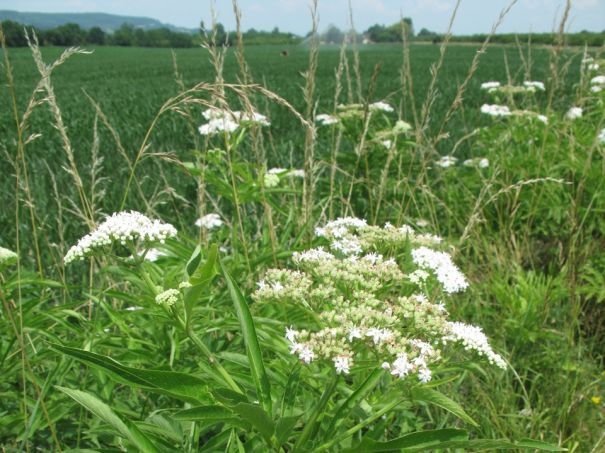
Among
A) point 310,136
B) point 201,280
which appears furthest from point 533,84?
point 201,280

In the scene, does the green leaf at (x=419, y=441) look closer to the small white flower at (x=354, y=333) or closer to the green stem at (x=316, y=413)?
the green stem at (x=316, y=413)

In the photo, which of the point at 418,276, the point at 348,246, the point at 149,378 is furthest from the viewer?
the point at 348,246

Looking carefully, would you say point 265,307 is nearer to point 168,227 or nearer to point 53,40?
point 168,227

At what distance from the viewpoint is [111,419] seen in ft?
4.48

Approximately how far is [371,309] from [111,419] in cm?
65

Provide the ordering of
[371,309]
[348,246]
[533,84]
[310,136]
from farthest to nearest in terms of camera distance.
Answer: [533,84], [310,136], [348,246], [371,309]

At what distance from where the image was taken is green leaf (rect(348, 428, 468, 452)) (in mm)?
1335

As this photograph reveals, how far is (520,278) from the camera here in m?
3.38

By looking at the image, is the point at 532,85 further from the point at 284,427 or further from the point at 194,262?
the point at 284,427

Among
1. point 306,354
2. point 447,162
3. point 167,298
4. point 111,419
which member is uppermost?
point 167,298

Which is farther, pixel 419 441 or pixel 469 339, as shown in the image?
pixel 469 339

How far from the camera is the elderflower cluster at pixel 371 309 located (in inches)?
55.8

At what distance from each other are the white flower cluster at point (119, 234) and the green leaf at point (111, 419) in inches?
15.5

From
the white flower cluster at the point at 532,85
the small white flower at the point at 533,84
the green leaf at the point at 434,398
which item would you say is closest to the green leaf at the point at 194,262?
the green leaf at the point at 434,398
